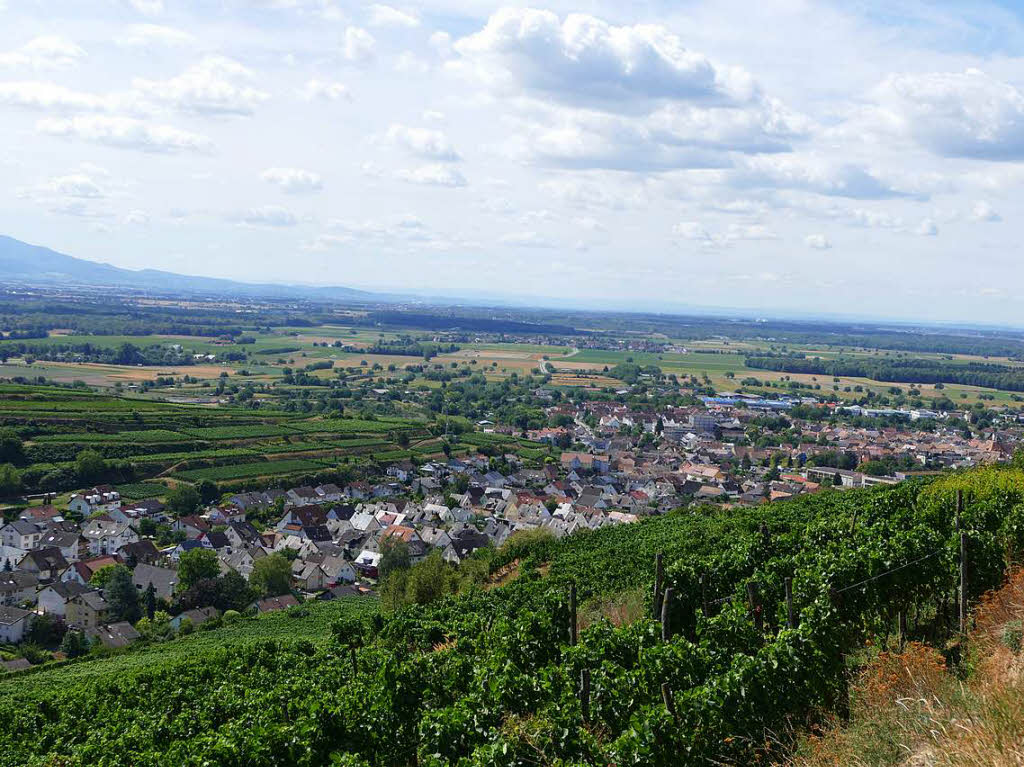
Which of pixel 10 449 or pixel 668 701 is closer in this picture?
pixel 668 701

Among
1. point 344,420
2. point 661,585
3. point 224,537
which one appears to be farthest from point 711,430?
point 661,585

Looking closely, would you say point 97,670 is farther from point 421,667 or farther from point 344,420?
point 344,420

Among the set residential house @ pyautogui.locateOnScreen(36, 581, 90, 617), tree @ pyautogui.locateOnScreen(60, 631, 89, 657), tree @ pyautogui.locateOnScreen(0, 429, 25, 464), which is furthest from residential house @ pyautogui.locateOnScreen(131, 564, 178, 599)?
tree @ pyautogui.locateOnScreen(0, 429, 25, 464)

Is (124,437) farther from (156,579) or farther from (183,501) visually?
(156,579)

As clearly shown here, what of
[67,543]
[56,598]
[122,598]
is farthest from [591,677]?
[67,543]

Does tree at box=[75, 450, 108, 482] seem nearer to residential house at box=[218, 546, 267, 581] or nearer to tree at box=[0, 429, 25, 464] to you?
tree at box=[0, 429, 25, 464]

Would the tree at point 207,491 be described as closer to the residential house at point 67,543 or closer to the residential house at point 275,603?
the residential house at point 67,543
